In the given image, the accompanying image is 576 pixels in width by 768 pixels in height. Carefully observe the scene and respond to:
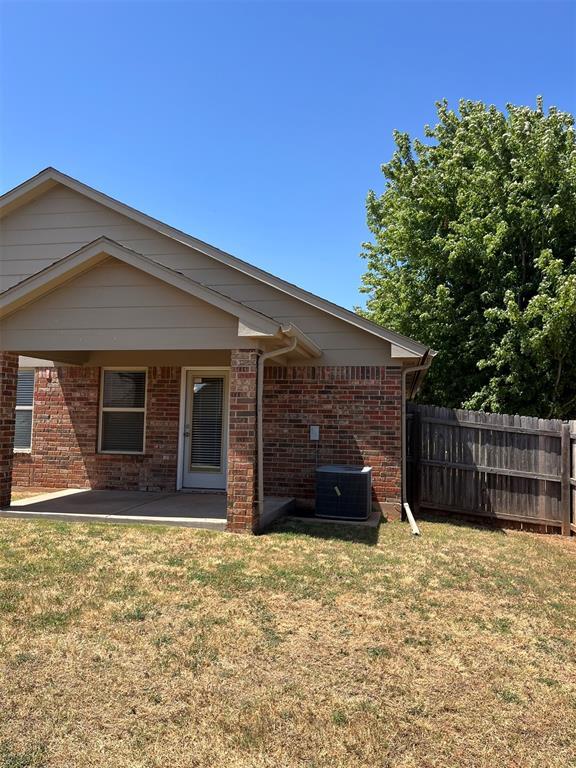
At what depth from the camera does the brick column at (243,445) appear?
6.73m

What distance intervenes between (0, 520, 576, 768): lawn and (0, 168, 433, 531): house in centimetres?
183

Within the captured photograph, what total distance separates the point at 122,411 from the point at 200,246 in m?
3.33

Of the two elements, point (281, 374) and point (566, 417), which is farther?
point (566, 417)

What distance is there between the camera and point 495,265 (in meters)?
14.7

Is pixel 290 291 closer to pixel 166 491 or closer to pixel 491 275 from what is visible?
pixel 166 491

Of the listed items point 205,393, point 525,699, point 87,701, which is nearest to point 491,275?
point 205,393

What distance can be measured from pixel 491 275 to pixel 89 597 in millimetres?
13444

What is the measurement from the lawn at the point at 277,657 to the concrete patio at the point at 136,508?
0.91m

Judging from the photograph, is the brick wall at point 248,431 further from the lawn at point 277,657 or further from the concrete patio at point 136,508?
the lawn at point 277,657

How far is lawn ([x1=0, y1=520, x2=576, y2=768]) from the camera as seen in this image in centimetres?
269

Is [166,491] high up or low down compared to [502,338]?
down

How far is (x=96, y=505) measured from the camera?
8.21m

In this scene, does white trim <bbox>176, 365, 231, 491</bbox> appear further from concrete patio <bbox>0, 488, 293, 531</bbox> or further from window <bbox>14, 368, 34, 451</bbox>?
window <bbox>14, 368, 34, 451</bbox>

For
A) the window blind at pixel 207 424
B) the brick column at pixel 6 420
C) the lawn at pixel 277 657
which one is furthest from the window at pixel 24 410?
the lawn at pixel 277 657
